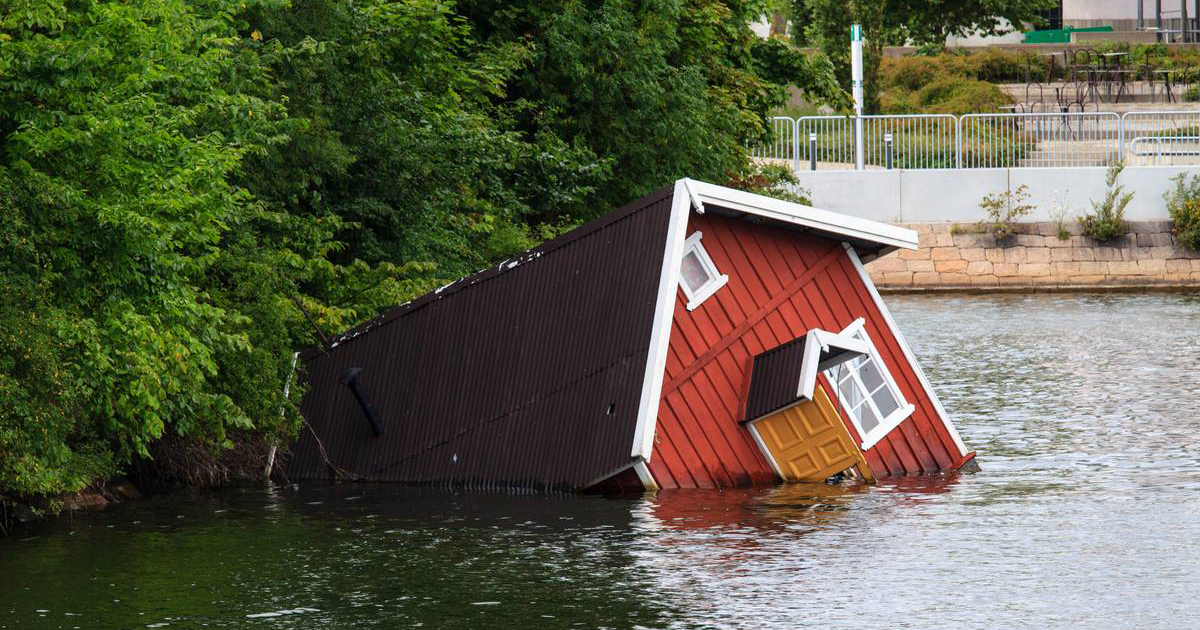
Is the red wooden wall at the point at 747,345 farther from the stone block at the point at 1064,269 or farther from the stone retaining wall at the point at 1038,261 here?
the stone block at the point at 1064,269

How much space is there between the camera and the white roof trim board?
69.4ft

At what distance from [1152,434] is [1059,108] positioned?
33.3 m

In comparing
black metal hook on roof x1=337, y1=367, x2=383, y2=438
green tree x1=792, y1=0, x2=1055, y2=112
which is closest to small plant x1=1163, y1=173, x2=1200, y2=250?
green tree x1=792, y1=0, x2=1055, y2=112

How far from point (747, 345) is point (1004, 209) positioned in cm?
2711

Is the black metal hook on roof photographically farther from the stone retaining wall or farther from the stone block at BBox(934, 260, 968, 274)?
the stone block at BBox(934, 260, 968, 274)

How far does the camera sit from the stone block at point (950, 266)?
48.3 m

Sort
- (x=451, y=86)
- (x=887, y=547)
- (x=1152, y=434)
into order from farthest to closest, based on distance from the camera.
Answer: (x=451, y=86)
(x=1152, y=434)
(x=887, y=547)

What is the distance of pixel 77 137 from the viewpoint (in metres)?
20.0

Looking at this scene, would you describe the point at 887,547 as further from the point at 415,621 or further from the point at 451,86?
the point at 451,86

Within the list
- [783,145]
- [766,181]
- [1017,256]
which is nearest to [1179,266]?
[1017,256]

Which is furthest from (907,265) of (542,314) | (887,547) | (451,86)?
(887,547)

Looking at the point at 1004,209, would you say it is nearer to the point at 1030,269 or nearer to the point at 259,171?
the point at 1030,269

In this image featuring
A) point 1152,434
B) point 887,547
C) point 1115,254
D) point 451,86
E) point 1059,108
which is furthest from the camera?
point 1059,108

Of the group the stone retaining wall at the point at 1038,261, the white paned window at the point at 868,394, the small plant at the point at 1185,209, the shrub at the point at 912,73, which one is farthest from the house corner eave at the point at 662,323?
the shrub at the point at 912,73
